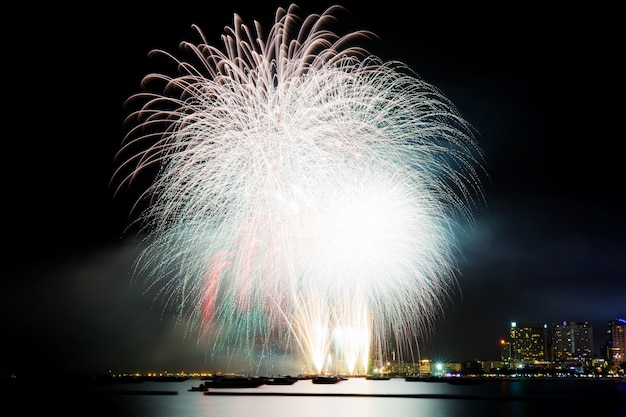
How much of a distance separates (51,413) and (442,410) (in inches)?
1005

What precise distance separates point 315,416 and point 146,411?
50.6 feet

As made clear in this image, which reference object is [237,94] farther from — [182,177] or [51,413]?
[51,413]

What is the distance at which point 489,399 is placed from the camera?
60531mm

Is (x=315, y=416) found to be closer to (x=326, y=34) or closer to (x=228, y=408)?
(x=228, y=408)

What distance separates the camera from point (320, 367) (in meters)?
53.8

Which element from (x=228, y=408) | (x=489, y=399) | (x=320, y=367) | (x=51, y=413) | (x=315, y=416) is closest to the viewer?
(x=315, y=416)

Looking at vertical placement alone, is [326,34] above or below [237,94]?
above

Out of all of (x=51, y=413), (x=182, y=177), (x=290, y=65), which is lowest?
(x=51, y=413)

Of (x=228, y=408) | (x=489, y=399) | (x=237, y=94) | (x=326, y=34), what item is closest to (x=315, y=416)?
(x=228, y=408)

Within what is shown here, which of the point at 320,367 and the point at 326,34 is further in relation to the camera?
the point at 320,367

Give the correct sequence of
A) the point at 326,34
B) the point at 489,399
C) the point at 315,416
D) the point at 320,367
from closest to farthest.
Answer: the point at 326,34 < the point at 315,416 < the point at 320,367 < the point at 489,399

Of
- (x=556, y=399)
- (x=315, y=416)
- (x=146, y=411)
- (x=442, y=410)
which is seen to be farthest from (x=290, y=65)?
(x=556, y=399)

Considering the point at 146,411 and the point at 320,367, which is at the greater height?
the point at 320,367

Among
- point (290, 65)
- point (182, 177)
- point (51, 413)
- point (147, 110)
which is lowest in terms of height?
point (51, 413)
